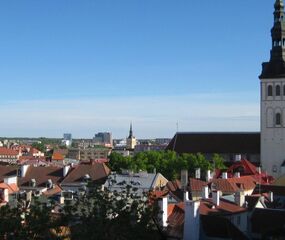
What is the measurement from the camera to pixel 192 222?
2847 cm

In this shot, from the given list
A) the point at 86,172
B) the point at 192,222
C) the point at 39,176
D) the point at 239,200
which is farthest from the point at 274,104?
the point at 192,222

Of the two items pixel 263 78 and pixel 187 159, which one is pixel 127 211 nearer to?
pixel 187 159

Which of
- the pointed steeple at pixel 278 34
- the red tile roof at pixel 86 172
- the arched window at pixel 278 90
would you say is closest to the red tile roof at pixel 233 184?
the red tile roof at pixel 86 172

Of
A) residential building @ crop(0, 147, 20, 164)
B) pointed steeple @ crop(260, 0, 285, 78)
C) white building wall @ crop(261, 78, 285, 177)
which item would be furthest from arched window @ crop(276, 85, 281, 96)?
residential building @ crop(0, 147, 20, 164)

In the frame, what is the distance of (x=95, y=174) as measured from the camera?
61562 millimetres

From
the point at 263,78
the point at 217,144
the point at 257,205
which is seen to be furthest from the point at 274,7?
the point at 257,205

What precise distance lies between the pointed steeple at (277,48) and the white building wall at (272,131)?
1.01m

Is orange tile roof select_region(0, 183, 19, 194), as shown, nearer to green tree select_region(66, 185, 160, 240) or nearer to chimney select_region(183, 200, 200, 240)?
chimney select_region(183, 200, 200, 240)

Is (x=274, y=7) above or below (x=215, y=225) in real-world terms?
above

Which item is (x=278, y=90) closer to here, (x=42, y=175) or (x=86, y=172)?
(x=86, y=172)

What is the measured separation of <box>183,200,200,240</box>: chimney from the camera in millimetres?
28344

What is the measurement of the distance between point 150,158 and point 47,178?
58.2 ft

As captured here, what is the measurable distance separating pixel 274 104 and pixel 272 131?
137 inches

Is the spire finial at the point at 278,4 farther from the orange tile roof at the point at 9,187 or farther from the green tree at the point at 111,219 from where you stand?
the green tree at the point at 111,219
